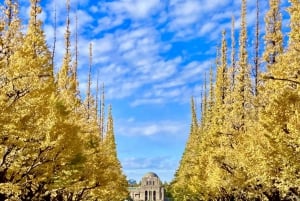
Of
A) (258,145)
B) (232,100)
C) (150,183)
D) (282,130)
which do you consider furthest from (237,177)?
(150,183)

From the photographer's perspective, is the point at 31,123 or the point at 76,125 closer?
the point at 31,123

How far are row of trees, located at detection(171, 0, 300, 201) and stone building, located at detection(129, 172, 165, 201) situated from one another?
220 feet

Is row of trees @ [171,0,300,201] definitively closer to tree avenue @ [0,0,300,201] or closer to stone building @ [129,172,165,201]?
tree avenue @ [0,0,300,201]

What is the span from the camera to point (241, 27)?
31531 millimetres

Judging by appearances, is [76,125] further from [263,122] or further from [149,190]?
[149,190]

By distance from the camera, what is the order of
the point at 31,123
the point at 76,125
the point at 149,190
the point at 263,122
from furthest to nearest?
the point at 149,190 < the point at 76,125 < the point at 263,122 < the point at 31,123

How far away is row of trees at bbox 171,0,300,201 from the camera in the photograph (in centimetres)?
1561

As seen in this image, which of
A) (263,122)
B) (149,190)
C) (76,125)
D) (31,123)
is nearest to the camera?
(31,123)

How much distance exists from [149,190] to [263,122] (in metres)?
93.5

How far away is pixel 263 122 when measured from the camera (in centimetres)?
1775

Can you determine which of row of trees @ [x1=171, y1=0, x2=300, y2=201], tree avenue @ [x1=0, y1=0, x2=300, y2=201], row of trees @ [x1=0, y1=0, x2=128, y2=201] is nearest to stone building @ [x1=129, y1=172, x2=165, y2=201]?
row of trees @ [x1=171, y1=0, x2=300, y2=201]

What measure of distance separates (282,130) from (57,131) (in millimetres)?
8429

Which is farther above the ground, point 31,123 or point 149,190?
point 149,190

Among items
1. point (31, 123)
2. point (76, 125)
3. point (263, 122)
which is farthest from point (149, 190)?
point (31, 123)
